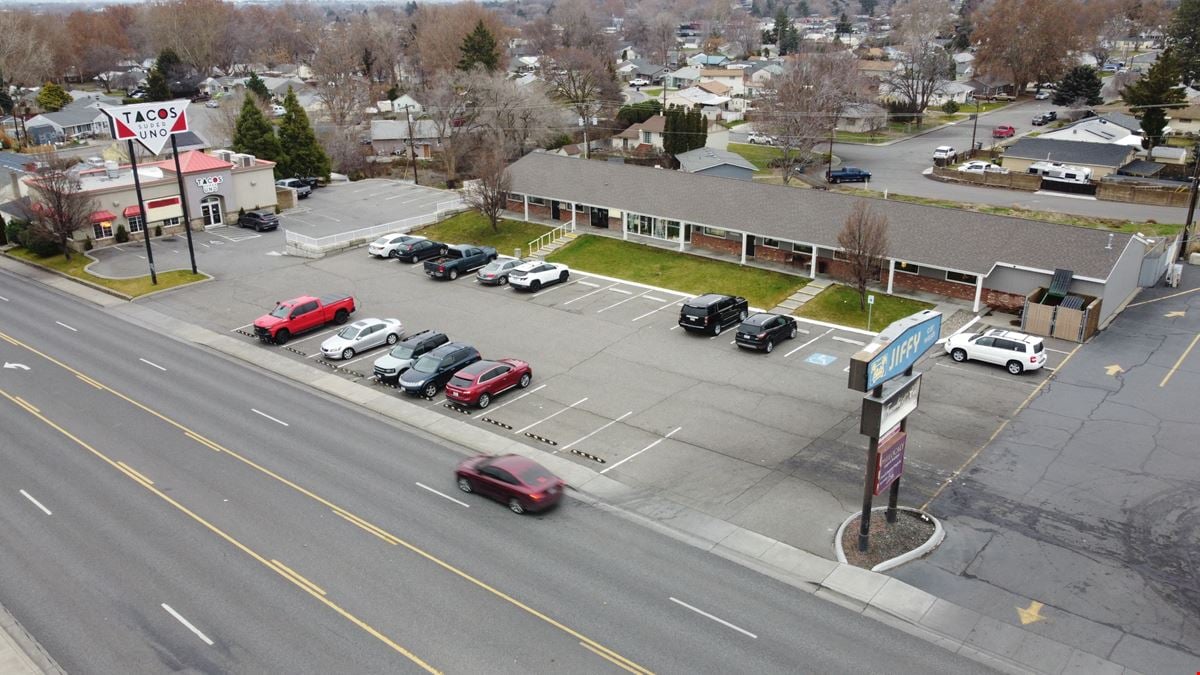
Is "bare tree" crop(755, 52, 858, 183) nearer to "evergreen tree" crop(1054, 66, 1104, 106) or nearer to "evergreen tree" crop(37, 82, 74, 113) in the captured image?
"evergreen tree" crop(1054, 66, 1104, 106)

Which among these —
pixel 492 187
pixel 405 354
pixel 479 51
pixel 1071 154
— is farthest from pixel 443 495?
pixel 479 51

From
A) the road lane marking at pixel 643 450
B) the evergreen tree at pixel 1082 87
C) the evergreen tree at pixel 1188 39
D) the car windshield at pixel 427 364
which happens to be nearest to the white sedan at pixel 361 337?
the car windshield at pixel 427 364

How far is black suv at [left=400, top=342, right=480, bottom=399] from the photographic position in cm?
3303


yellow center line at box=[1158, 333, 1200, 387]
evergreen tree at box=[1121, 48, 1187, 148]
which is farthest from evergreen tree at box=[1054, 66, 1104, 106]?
yellow center line at box=[1158, 333, 1200, 387]

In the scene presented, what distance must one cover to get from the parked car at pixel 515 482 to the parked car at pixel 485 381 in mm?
6501

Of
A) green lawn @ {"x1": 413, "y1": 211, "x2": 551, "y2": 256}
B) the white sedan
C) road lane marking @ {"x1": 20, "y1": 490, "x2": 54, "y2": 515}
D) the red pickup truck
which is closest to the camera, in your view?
road lane marking @ {"x1": 20, "y1": 490, "x2": 54, "y2": 515}

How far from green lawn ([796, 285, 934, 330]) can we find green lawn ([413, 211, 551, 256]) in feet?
65.2

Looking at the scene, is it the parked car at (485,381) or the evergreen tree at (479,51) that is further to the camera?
the evergreen tree at (479,51)

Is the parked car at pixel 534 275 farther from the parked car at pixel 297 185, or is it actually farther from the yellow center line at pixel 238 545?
the parked car at pixel 297 185

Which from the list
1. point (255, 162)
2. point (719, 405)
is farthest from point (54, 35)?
point (719, 405)

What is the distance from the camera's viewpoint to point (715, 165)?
71125 mm

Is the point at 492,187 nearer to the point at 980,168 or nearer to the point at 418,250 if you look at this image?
the point at 418,250

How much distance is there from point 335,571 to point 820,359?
2251 centimetres

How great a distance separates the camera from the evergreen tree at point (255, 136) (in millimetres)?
71938
